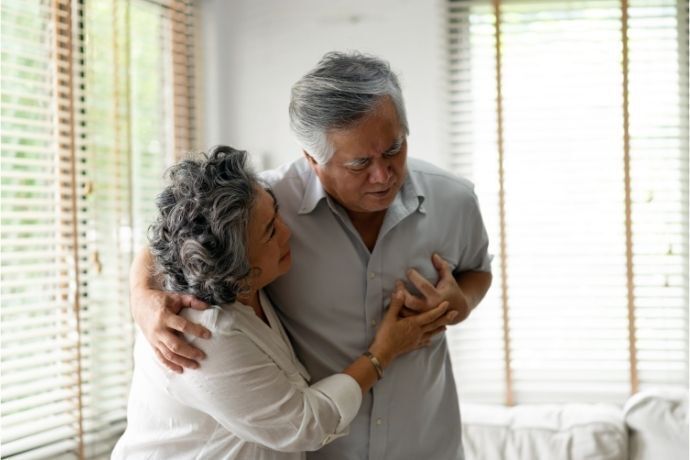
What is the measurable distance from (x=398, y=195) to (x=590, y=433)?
4.52 ft

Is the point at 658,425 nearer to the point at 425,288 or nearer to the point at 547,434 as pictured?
the point at 547,434

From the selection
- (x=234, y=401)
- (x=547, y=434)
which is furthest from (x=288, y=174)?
(x=547, y=434)

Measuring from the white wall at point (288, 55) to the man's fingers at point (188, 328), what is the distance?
202cm

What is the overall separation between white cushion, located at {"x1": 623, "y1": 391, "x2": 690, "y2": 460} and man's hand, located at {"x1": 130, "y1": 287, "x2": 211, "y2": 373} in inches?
74.9

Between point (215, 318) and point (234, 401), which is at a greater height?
point (215, 318)

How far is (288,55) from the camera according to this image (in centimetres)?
350

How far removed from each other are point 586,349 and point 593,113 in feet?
3.22

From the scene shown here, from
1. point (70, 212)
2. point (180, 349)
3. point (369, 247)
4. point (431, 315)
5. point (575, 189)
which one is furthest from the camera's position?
point (575, 189)

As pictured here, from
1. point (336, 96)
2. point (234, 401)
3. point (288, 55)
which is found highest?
point (288, 55)

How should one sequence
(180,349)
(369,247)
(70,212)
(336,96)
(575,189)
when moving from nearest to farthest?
(180,349), (336,96), (369,247), (70,212), (575,189)

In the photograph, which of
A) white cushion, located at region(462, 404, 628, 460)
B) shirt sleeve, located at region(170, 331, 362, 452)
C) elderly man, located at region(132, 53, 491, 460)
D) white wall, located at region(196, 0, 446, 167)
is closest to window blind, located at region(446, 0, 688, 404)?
white wall, located at region(196, 0, 446, 167)

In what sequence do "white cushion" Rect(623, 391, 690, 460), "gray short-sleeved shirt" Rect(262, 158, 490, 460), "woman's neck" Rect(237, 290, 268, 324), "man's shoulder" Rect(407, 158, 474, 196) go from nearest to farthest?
1. "woman's neck" Rect(237, 290, 268, 324)
2. "gray short-sleeved shirt" Rect(262, 158, 490, 460)
3. "man's shoulder" Rect(407, 158, 474, 196)
4. "white cushion" Rect(623, 391, 690, 460)

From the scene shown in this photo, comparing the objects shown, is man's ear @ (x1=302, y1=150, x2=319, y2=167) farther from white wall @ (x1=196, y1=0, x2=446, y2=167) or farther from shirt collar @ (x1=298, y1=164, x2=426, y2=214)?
white wall @ (x1=196, y1=0, x2=446, y2=167)

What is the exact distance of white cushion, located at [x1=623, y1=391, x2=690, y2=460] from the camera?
266cm
